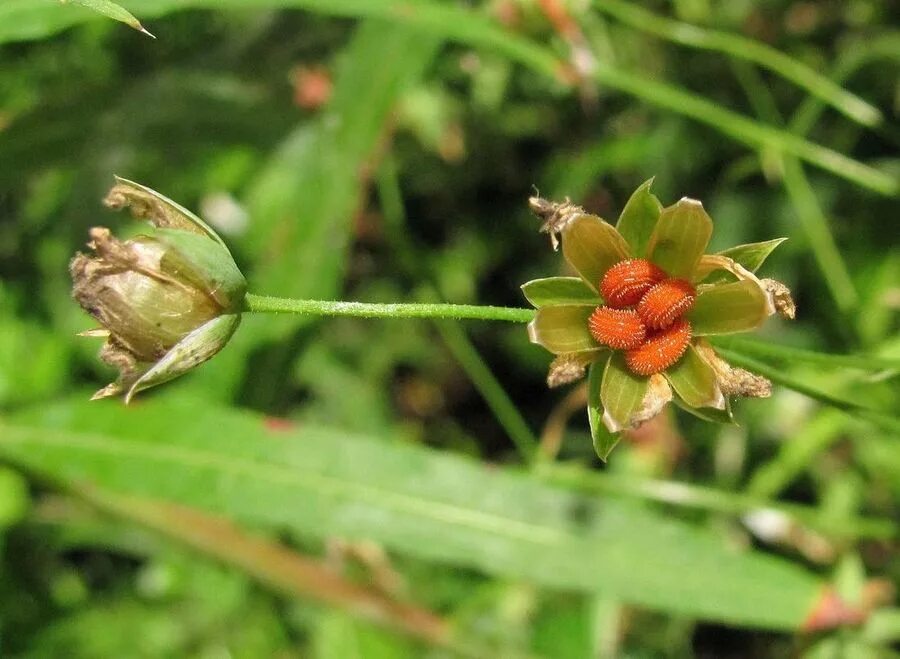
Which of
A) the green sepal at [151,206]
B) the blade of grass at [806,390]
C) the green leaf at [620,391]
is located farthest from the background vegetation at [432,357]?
the green leaf at [620,391]

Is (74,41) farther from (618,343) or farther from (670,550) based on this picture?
(618,343)

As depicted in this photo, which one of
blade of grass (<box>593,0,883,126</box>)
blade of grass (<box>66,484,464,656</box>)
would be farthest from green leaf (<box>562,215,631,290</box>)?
blade of grass (<box>66,484,464,656</box>)

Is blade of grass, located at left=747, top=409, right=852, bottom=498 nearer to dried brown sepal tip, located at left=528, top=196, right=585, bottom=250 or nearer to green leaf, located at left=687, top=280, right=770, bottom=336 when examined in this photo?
green leaf, located at left=687, top=280, right=770, bottom=336

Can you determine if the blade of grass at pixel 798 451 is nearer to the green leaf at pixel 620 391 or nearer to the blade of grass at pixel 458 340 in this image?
the blade of grass at pixel 458 340

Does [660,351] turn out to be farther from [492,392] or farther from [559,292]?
[492,392]

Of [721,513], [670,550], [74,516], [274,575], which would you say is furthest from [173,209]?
[74,516]

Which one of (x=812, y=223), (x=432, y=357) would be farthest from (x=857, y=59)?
(x=432, y=357)
